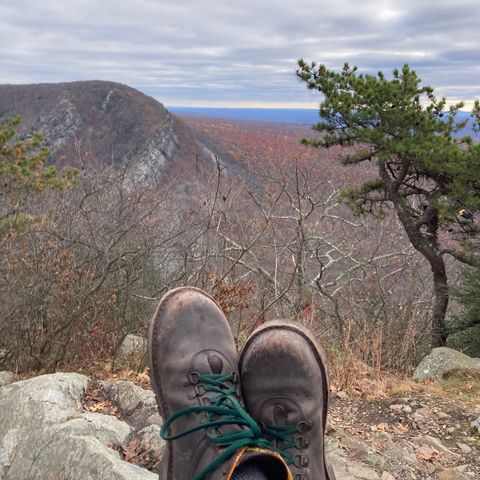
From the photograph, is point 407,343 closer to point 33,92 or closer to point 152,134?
point 152,134

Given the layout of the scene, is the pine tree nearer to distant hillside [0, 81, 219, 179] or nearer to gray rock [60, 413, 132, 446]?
gray rock [60, 413, 132, 446]

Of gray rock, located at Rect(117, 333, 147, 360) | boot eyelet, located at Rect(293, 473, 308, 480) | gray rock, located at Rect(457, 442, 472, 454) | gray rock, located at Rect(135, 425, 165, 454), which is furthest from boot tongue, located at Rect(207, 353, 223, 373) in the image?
gray rock, located at Rect(117, 333, 147, 360)

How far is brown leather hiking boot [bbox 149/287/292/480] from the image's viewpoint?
5.91 ft

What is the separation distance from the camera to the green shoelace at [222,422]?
181cm

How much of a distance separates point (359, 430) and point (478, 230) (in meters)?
7.57

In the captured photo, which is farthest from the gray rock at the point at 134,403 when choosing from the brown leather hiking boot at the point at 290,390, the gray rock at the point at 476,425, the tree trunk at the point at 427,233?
the tree trunk at the point at 427,233

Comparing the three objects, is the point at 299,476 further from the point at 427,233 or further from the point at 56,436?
the point at 427,233

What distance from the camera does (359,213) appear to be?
1166 cm

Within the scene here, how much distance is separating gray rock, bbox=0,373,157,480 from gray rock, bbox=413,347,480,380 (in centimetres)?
300

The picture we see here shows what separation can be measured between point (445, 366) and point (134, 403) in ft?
10.3

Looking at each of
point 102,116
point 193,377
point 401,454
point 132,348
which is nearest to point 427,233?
point 132,348

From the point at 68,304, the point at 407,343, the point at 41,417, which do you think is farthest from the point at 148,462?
the point at 407,343

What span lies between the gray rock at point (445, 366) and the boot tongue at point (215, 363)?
9.85 ft

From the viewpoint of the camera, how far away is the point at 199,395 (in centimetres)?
210
